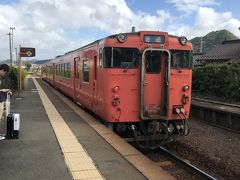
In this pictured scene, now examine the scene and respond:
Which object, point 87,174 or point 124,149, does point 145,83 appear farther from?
point 87,174

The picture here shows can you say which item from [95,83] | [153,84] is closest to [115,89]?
[153,84]

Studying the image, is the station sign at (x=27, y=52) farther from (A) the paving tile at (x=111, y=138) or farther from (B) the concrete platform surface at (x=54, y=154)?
(A) the paving tile at (x=111, y=138)

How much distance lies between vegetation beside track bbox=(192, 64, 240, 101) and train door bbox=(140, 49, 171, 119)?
40.3 feet

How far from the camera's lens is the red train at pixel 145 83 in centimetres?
992

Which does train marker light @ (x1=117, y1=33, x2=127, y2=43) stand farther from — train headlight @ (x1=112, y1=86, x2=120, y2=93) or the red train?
train headlight @ (x1=112, y1=86, x2=120, y2=93)

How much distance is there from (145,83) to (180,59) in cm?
125

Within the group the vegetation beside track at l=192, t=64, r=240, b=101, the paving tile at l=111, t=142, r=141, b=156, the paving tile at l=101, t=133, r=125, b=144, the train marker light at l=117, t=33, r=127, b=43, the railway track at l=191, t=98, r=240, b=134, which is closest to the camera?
the paving tile at l=111, t=142, r=141, b=156

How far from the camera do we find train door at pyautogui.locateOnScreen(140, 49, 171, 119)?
33.0ft

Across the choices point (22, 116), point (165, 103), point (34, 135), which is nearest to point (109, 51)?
point (165, 103)

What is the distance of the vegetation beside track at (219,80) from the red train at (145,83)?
470 inches

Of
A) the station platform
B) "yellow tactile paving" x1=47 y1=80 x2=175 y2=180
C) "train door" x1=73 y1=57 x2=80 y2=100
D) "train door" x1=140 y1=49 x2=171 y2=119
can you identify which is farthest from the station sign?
"train door" x1=140 y1=49 x2=171 y2=119

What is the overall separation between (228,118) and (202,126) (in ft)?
3.56

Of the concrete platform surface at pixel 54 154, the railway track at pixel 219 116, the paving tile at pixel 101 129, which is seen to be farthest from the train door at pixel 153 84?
the railway track at pixel 219 116

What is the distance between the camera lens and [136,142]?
1012 centimetres
